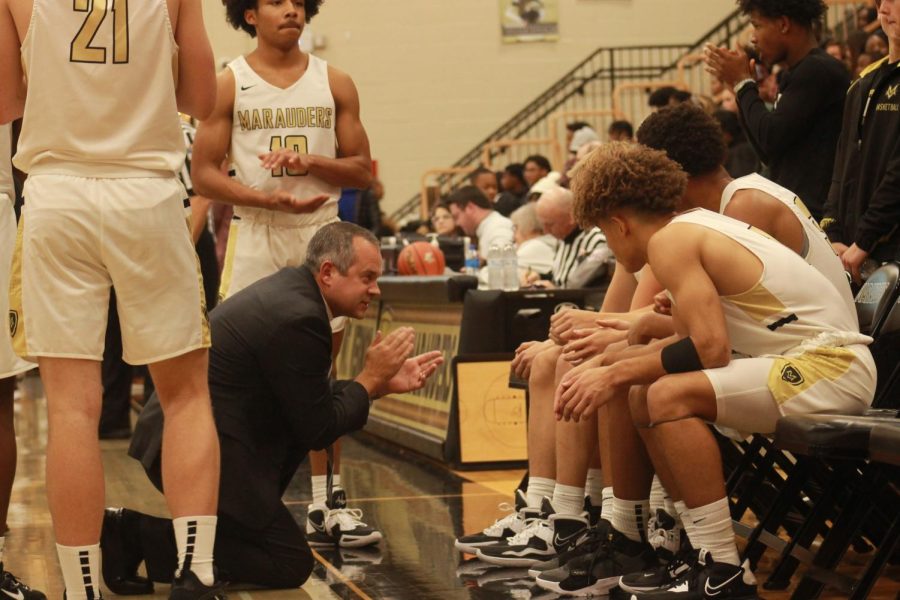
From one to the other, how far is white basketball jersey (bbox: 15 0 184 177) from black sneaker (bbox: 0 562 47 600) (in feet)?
3.44

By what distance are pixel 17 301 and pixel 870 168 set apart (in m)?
2.73

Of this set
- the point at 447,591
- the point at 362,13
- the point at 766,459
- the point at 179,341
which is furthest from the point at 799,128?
the point at 362,13

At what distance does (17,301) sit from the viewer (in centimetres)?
294

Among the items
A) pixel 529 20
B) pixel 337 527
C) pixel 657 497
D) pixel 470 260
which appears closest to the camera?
pixel 657 497

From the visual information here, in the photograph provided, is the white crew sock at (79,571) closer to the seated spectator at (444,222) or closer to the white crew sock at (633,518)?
the white crew sock at (633,518)

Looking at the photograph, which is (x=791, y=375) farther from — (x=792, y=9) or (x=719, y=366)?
(x=792, y=9)

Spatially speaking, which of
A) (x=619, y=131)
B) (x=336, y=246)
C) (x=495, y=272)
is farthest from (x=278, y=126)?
(x=619, y=131)

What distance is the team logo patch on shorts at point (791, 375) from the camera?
120 inches

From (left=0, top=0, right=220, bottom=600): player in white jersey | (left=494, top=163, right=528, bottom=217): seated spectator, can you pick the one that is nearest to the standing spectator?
(left=0, top=0, right=220, bottom=600): player in white jersey

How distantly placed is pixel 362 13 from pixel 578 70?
297 cm

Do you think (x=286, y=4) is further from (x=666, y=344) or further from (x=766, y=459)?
(x=766, y=459)

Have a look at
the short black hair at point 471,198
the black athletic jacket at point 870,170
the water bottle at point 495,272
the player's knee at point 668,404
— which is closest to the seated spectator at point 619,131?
the short black hair at point 471,198

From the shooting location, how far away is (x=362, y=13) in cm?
1725

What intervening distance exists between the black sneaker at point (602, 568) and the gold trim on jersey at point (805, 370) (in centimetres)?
68
